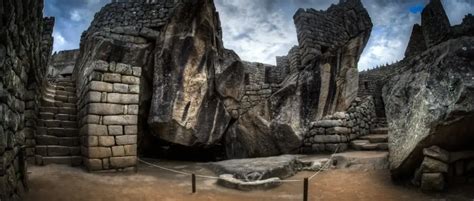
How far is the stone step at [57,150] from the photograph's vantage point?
5.71 meters

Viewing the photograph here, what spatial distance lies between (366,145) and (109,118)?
6362mm

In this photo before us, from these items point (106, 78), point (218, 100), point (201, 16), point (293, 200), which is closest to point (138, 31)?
point (201, 16)

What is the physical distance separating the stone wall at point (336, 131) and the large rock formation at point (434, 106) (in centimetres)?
283

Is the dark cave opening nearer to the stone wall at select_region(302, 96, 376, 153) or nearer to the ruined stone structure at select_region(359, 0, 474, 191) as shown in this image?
the stone wall at select_region(302, 96, 376, 153)

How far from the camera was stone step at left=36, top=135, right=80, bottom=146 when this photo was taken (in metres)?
5.92

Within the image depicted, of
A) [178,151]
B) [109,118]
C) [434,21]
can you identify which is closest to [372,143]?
[178,151]

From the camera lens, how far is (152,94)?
341 inches

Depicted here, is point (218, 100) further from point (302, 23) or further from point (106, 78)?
point (302, 23)

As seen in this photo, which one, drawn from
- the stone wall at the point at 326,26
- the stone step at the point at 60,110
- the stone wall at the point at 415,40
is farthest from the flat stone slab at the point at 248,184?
the stone wall at the point at 415,40

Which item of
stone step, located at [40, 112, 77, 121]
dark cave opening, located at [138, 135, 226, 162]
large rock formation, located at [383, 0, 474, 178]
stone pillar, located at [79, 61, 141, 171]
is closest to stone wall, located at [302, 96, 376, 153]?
large rock formation, located at [383, 0, 474, 178]

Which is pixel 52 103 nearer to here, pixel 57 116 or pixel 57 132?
pixel 57 116

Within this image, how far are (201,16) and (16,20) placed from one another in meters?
6.98

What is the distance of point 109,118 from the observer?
222 inches

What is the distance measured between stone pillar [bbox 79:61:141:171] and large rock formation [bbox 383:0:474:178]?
16.6 ft
